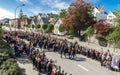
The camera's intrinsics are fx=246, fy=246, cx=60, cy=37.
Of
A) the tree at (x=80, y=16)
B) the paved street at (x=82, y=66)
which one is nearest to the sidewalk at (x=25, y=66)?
the paved street at (x=82, y=66)

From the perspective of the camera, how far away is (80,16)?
213ft

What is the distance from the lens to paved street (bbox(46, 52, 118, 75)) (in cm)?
2412

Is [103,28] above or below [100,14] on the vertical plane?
below

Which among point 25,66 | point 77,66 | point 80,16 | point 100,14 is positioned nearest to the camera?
point 25,66

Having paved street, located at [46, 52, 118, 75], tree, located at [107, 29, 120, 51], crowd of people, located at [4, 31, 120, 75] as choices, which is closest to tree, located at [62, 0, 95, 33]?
tree, located at [107, 29, 120, 51]

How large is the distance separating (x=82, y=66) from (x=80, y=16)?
129 feet

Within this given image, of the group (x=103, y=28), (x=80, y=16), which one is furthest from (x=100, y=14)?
(x=103, y=28)

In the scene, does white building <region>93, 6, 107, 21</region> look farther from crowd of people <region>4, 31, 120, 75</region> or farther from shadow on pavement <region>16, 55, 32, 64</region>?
shadow on pavement <region>16, 55, 32, 64</region>

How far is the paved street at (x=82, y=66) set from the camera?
24.1 meters

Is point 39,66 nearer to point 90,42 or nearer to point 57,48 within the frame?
point 57,48

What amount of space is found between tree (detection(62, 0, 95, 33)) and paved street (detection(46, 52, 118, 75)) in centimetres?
3328

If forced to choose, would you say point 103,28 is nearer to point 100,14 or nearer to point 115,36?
point 115,36

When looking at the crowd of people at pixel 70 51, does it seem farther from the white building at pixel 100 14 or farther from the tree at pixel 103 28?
the white building at pixel 100 14

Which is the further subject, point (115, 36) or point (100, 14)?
point (100, 14)
